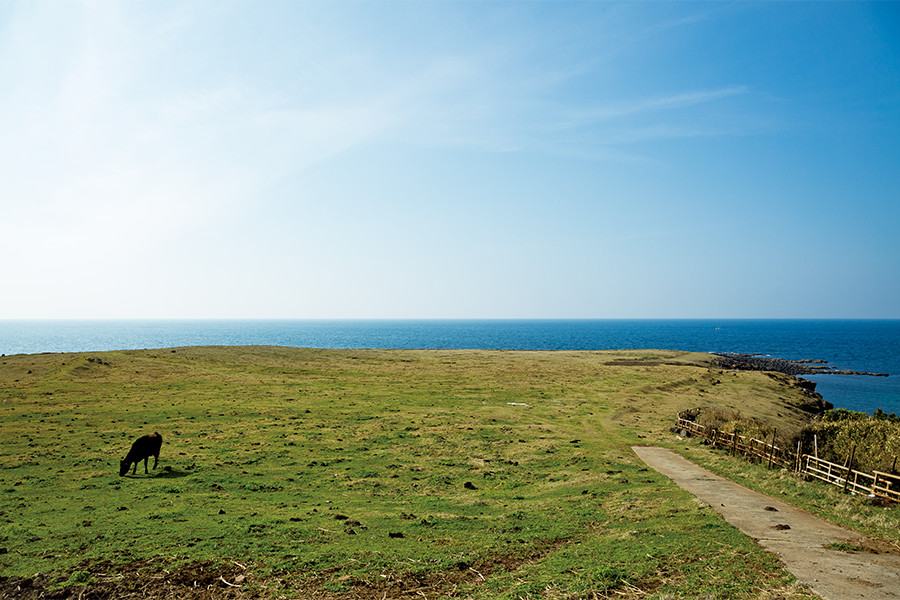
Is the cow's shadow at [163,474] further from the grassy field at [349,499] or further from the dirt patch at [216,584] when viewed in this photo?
the dirt patch at [216,584]

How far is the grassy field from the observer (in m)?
14.9

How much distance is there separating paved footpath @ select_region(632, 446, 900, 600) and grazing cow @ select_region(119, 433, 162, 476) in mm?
31317

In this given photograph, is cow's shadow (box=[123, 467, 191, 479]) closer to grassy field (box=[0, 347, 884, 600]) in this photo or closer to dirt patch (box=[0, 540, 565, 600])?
grassy field (box=[0, 347, 884, 600])

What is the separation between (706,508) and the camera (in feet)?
71.9

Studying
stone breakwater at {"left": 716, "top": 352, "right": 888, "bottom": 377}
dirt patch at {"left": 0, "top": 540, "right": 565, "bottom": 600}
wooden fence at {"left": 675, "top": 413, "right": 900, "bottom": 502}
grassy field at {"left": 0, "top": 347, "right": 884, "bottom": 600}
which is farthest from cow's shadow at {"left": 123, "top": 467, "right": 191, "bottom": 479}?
stone breakwater at {"left": 716, "top": 352, "right": 888, "bottom": 377}

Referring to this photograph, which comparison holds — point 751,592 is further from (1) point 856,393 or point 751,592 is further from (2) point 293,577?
(1) point 856,393

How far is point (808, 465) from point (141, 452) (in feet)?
137

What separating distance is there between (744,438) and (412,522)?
95.6 ft

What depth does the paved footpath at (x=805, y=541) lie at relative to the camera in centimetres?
1388


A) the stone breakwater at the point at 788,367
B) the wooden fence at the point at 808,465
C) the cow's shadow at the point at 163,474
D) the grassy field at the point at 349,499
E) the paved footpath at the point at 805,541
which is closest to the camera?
the paved footpath at the point at 805,541

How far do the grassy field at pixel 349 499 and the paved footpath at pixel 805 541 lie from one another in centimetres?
87

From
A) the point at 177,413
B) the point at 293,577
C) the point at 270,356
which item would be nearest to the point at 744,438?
the point at 293,577

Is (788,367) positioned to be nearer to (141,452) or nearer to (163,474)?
(163,474)

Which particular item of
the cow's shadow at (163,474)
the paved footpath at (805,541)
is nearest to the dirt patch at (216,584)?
the paved footpath at (805,541)
